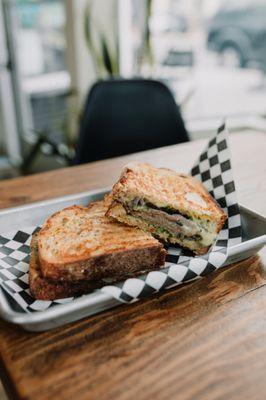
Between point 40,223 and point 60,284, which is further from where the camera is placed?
point 40,223

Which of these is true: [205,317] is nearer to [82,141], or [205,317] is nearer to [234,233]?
[234,233]

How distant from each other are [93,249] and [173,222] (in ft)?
0.76

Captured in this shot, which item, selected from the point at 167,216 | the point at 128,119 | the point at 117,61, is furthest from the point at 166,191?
the point at 117,61

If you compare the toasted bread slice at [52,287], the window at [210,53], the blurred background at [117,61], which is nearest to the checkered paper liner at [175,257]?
the toasted bread slice at [52,287]

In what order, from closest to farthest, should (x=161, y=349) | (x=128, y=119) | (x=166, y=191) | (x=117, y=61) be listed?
1. (x=161, y=349)
2. (x=166, y=191)
3. (x=128, y=119)
4. (x=117, y=61)

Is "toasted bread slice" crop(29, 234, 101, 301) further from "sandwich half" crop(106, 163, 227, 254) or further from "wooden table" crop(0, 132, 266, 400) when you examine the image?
"sandwich half" crop(106, 163, 227, 254)

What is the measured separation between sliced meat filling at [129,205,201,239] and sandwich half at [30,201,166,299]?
0.05 metres

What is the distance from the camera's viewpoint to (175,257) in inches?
38.9

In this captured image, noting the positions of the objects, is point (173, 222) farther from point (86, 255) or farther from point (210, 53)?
point (210, 53)

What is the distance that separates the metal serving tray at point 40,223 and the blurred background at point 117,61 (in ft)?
5.33

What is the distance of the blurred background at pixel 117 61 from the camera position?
10.1ft

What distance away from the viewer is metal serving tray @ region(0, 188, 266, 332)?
2.35 feet

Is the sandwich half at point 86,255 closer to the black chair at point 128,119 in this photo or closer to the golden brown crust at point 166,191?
the golden brown crust at point 166,191

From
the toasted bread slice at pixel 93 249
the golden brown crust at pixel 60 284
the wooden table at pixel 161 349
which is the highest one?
the toasted bread slice at pixel 93 249
